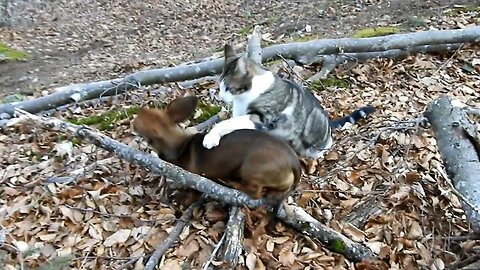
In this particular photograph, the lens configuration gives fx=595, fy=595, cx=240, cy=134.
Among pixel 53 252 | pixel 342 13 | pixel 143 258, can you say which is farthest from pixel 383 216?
pixel 342 13

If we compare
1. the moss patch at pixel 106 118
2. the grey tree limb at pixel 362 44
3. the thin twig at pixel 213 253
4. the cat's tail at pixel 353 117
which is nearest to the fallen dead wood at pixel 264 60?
the grey tree limb at pixel 362 44

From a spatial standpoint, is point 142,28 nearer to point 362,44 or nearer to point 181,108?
point 362,44

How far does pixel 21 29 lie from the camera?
627 inches

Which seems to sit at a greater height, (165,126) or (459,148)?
(165,126)

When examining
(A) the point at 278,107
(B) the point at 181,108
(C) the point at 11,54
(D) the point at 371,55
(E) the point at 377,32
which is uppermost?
(B) the point at 181,108

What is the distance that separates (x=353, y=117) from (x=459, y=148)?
174 centimetres

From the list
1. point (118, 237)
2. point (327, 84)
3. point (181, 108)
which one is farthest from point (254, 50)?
point (118, 237)

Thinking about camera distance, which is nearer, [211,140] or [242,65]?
[211,140]

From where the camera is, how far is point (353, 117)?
6.10 meters

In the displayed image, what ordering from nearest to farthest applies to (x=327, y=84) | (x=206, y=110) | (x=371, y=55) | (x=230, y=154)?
1. (x=230, y=154)
2. (x=206, y=110)
3. (x=327, y=84)
4. (x=371, y=55)

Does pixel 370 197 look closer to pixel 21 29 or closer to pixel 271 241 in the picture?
pixel 271 241

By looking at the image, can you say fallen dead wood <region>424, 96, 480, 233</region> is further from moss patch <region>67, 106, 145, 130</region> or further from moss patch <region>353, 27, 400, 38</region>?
moss patch <region>353, 27, 400, 38</region>

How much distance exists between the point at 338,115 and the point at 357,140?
2.62ft

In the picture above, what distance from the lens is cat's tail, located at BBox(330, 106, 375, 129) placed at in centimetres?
609
